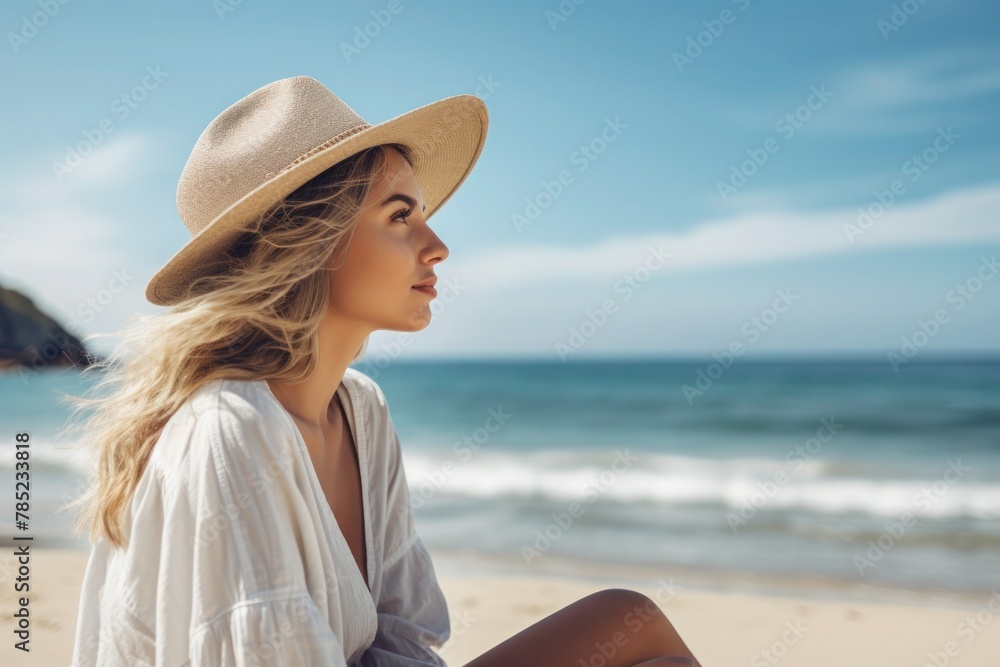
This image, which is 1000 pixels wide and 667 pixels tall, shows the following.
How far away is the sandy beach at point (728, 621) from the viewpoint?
4305 millimetres

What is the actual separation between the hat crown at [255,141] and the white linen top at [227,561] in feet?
1.64

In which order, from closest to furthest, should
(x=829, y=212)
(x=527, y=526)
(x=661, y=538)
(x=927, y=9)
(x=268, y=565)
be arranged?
(x=268, y=565) < (x=661, y=538) < (x=527, y=526) < (x=927, y=9) < (x=829, y=212)

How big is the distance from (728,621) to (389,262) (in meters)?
3.79

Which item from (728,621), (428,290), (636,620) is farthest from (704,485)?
(428,290)

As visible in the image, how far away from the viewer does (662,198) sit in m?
35.2

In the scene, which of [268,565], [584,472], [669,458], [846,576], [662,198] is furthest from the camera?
[662,198]

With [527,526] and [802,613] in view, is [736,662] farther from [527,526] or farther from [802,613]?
[527,526]

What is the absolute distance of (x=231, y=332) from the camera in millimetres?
1688

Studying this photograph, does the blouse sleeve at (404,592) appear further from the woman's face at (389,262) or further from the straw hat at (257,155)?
the straw hat at (257,155)

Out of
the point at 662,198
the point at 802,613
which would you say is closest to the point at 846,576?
the point at 802,613

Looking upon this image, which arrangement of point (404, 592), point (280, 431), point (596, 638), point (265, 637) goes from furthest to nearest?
point (404, 592) → point (596, 638) → point (280, 431) → point (265, 637)

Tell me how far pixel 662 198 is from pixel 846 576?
30.6 metres

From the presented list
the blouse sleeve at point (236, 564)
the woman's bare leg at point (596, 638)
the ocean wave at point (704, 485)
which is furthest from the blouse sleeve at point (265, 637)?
the ocean wave at point (704, 485)

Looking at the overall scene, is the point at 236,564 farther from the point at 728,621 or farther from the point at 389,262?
the point at 728,621
